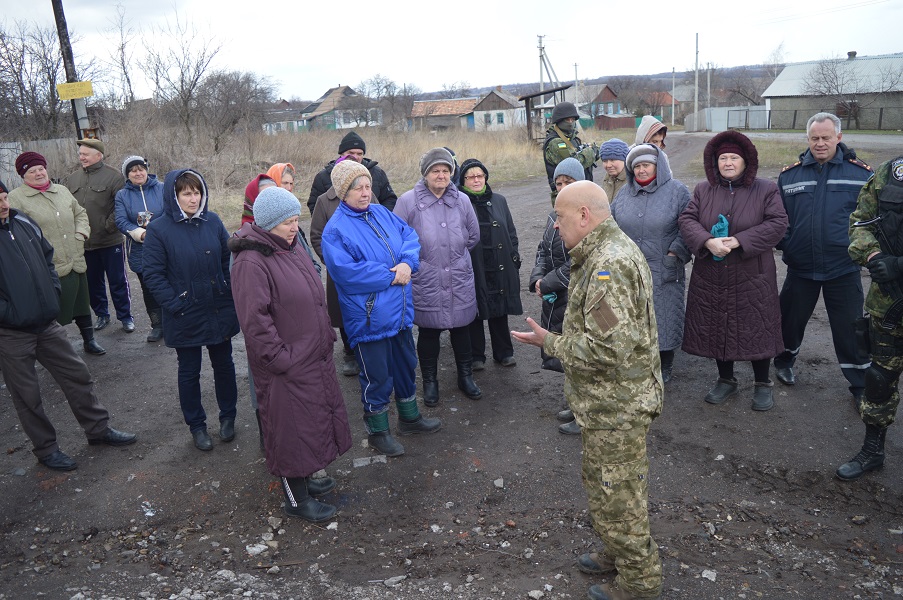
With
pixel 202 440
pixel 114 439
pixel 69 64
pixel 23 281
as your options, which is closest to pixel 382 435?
pixel 202 440

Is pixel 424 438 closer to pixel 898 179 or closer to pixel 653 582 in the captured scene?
pixel 653 582

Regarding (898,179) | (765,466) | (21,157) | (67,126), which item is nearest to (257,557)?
(765,466)

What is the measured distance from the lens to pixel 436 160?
5191mm

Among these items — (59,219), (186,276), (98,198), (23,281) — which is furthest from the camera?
(98,198)

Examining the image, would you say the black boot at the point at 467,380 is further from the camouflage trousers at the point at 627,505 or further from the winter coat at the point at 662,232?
the camouflage trousers at the point at 627,505

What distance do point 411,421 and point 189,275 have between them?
1.94m

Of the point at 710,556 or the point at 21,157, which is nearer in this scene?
the point at 710,556

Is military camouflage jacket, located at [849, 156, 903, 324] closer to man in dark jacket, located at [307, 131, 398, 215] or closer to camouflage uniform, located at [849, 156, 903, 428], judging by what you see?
camouflage uniform, located at [849, 156, 903, 428]

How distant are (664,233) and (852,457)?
2.05 metres

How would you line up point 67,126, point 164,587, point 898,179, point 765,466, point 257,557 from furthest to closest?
point 67,126 < point 765,466 < point 898,179 < point 257,557 < point 164,587

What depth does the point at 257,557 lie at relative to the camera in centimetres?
368

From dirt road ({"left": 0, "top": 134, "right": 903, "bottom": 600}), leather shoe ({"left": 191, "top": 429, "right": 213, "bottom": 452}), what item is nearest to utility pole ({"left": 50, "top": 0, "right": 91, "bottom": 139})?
dirt road ({"left": 0, "top": 134, "right": 903, "bottom": 600})

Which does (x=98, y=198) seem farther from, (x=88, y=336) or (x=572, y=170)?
(x=572, y=170)

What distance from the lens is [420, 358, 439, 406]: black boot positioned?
555 centimetres
